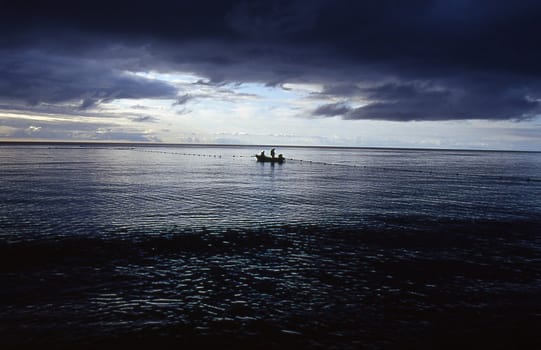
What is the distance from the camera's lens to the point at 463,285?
68.5 ft

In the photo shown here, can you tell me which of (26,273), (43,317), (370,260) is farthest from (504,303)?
(26,273)

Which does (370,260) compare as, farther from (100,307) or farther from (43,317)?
(43,317)

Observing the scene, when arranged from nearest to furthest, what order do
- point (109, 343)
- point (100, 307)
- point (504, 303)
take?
point (109, 343), point (100, 307), point (504, 303)

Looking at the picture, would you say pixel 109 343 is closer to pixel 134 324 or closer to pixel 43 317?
pixel 134 324

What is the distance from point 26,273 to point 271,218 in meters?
21.1

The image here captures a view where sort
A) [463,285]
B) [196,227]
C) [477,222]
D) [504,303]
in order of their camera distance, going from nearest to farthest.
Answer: [504,303], [463,285], [196,227], [477,222]

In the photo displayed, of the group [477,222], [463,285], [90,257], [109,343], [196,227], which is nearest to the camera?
[109,343]

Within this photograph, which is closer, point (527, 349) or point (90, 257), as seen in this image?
point (527, 349)

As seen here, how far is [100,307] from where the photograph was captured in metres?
17.0

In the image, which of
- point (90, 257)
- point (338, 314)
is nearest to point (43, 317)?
point (90, 257)

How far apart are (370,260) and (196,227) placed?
1491 cm

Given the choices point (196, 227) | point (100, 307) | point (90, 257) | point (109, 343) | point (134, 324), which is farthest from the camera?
point (196, 227)

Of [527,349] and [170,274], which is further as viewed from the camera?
[170,274]

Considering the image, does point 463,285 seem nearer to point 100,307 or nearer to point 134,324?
point 134,324
